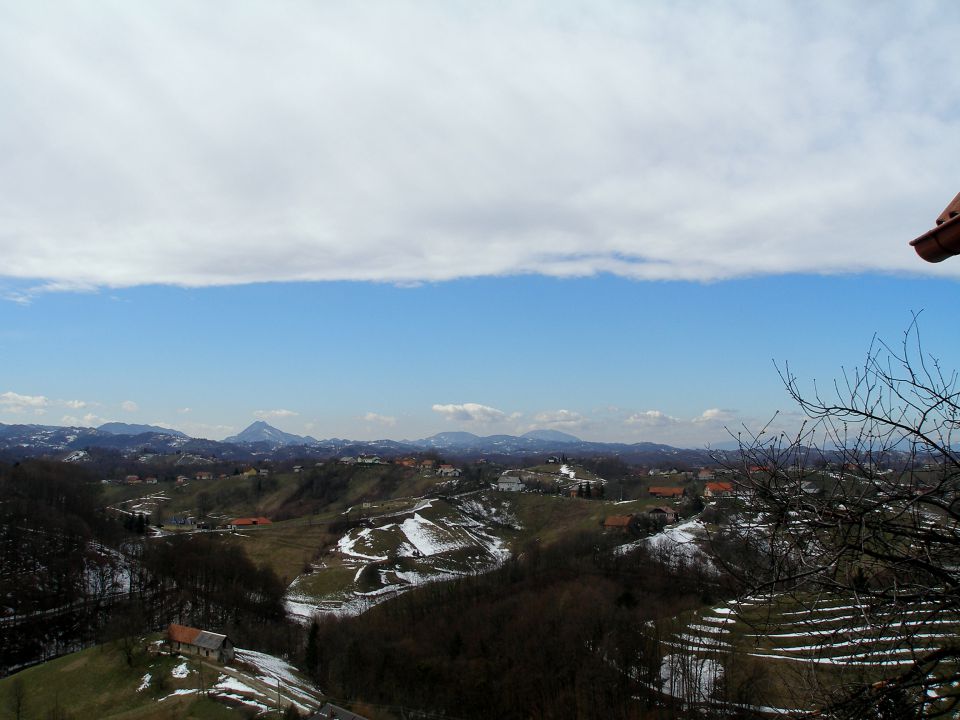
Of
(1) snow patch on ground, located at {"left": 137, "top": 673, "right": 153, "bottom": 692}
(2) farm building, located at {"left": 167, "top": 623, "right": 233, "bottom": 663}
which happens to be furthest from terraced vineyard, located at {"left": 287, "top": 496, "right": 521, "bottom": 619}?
(1) snow patch on ground, located at {"left": 137, "top": 673, "right": 153, "bottom": 692}

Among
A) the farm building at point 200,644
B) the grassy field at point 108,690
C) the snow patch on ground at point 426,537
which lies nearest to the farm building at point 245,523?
the snow patch on ground at point 426,537

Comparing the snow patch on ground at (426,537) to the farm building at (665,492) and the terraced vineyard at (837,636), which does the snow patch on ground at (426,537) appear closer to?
the farm building at (665,492)

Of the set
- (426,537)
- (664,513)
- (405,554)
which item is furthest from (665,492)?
(405,554)

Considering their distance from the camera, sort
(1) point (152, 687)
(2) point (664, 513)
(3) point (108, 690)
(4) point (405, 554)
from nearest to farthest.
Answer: (1) point (152, 687) → (3) point (108, 690) → (4) point (405, 554) → (2) point (664, 513)

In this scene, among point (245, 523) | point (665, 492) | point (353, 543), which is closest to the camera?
point (353, 543)

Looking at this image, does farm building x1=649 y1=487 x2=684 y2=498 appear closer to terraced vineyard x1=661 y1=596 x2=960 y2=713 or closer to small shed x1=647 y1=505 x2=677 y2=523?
small shed x1=647 y1=505 x2=677 y2=523

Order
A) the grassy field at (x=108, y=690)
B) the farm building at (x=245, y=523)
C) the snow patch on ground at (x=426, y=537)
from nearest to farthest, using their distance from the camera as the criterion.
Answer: the grassy field at (x=108, y=690)
the snow patch on ground at (x=426, y=537)
the farm building at (x=245, y=523)

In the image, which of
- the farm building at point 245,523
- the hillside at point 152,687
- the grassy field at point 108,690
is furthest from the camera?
the farm building at point 245,523

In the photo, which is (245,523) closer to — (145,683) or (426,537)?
(426,537)

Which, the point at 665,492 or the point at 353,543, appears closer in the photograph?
the point at 353,543

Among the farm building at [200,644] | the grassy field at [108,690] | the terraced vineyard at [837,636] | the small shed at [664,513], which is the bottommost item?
the grassy field at [108,690]
